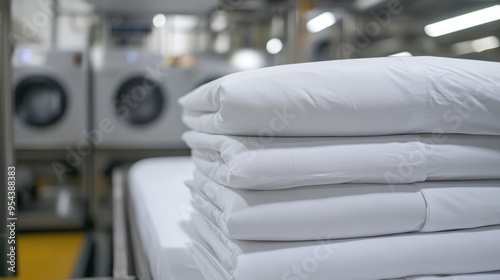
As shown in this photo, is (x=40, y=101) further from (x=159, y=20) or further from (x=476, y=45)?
(x=476, y=45)

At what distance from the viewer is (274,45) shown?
5.29m

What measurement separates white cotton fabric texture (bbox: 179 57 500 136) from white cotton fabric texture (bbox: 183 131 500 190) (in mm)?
21

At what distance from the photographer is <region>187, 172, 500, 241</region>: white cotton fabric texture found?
840mm

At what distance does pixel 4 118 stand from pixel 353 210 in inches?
35.6

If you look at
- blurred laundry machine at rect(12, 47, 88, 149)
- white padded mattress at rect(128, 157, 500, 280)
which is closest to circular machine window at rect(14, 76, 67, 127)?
blurred laundry machine at rect(12, 47, 88, 149)

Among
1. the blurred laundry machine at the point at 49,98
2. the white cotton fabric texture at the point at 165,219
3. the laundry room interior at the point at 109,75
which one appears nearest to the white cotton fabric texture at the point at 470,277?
the white cotton fabric texture at the point at 165,219

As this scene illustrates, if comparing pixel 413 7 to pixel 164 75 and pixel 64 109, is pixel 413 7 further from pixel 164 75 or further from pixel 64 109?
pixel 64 109

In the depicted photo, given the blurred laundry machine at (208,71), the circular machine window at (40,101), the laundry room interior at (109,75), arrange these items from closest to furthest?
Answer: the laundry room interior at (109,75)
the circular machine window at (40,101)
the blurred laundry machine at (208,71)

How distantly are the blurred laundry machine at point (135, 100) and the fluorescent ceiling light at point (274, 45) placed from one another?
1177 mm

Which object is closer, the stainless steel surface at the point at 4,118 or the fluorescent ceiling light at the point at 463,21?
the stainless steel surface at the point at 4,118

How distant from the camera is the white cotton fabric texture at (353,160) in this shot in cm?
84

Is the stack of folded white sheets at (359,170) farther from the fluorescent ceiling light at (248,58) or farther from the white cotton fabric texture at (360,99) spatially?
the fluorescent ceiling light at (248,58)

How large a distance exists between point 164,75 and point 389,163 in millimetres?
3840

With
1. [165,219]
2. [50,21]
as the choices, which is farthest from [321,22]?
[165,219]
